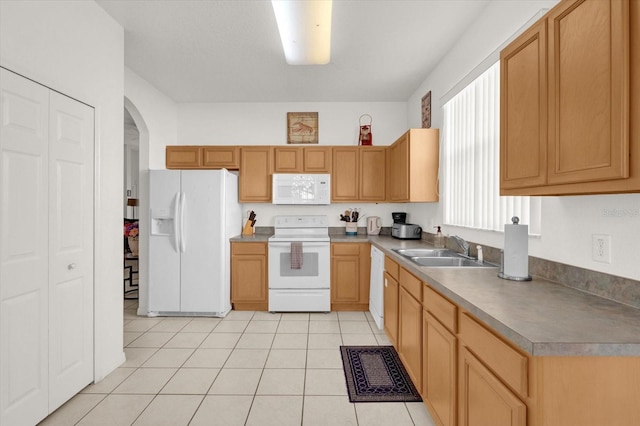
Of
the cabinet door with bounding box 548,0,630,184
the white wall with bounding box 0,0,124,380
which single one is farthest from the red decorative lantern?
the cabinet door with bounding box 548,0,630,184

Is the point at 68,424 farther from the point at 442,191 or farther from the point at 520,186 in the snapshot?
the point at 442,191

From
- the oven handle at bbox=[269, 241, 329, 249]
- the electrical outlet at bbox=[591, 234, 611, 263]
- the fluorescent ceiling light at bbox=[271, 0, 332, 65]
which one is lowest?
the oven handle at bbox=[269, 241, 329, 249]

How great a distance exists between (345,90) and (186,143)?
241 centimetres

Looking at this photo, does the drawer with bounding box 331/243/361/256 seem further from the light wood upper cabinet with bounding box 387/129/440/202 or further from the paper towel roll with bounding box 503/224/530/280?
the paper towel roll with bounding box 503/224/530/280

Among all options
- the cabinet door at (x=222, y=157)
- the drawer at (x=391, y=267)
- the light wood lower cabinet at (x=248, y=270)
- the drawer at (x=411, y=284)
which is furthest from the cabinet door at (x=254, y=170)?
the drawer at (x=411, y=284)

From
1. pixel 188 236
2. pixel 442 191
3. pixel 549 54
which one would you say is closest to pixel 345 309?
pixel 442 191

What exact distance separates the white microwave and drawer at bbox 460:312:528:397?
116 inches

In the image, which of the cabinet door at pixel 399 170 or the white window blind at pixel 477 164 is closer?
the white window blind at pixel 477 164

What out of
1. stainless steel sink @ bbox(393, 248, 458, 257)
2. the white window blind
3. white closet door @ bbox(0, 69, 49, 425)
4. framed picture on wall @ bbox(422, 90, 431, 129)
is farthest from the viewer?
framed picture on wall @ bbox(422, 90, 431, 129)

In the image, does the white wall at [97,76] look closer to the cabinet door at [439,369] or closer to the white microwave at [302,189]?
the white microwave at [302,189]

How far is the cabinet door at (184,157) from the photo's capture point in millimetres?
4305

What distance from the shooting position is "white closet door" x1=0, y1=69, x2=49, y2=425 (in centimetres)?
168

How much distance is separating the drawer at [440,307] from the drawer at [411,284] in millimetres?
79

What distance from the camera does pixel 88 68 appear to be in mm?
2293
